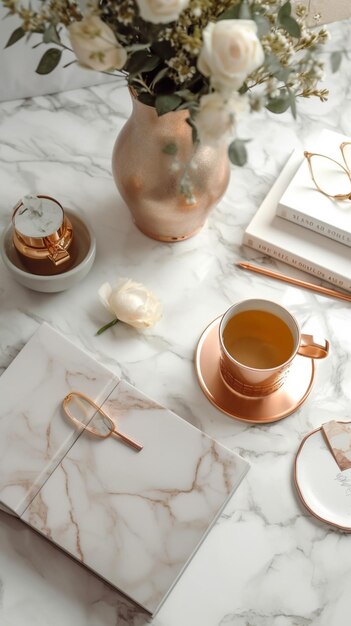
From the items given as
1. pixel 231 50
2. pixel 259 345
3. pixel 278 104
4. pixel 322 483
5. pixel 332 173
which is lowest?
pixel 322 483

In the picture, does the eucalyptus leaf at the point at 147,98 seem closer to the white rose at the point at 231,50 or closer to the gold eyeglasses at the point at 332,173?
the white rose at the point at 231,50

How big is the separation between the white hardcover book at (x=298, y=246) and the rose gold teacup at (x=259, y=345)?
141 mm

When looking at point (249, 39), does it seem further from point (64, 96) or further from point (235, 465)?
point (64, 96)

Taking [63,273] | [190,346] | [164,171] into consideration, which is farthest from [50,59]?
[190,346]

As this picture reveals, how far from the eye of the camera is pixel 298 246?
0.97m

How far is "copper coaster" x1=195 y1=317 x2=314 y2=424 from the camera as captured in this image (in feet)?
2.92

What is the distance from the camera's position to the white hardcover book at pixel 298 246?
0.95 m

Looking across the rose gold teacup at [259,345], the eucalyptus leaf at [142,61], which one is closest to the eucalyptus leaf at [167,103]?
the eucalyptus leaf at [142,61]

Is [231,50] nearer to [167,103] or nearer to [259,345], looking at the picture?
[167,103]

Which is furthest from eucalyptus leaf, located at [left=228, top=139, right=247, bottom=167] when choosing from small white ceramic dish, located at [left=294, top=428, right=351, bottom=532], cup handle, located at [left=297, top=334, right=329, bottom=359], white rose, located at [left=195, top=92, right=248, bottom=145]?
small white ceramic dish, located at [left=294, top=428, right=351, bottom=532]

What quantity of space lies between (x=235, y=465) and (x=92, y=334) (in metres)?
0.26

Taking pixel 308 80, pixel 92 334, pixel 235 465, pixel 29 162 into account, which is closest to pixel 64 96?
pixel 29 162

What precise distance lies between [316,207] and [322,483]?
0.36 metres

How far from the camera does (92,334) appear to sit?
0.94 m
